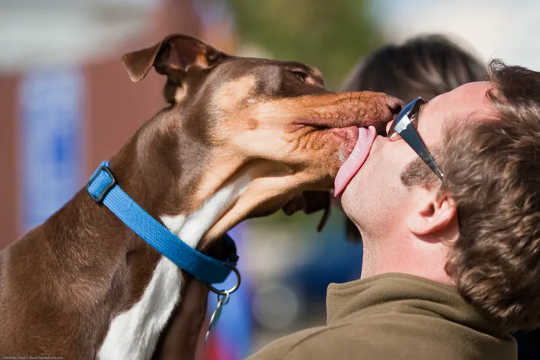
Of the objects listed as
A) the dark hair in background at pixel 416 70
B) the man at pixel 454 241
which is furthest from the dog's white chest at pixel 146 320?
the dark hair in background at pixel 416 70

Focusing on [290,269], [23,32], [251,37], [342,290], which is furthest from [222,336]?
[23,32]

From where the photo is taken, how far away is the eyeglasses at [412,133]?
2559 mm

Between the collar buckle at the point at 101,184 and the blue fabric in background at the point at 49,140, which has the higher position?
the collar buckle at the point at 101,184

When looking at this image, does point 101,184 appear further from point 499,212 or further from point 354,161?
point 499,212

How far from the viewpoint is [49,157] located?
10.8 m

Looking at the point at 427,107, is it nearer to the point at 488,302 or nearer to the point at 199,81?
the point at 488,302

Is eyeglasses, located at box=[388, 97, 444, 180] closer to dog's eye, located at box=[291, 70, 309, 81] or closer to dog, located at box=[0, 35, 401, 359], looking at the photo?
dog, located at box=[0, 35, 401, 359]

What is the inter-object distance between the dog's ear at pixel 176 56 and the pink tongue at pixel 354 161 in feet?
3.36

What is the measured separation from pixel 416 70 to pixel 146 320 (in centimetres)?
206

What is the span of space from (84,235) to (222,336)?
4.69 metres

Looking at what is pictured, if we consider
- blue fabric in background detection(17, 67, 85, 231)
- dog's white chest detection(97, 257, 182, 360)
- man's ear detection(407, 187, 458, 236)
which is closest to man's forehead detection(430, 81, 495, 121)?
man's ear detection(407, 187, 458, 236)

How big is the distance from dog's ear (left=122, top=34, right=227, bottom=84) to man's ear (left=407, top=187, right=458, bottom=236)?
4.74ft

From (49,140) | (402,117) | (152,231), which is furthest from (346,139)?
(49,140)

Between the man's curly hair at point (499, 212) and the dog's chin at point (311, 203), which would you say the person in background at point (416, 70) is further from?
the man's curly hair at point (499, 212)
